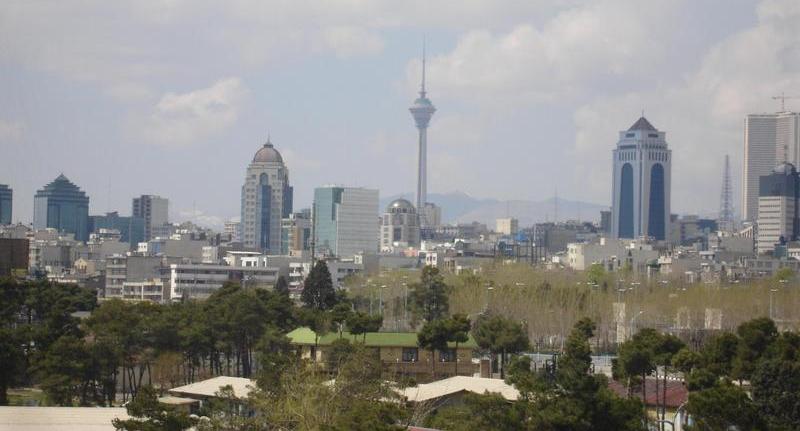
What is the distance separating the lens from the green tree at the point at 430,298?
209 feet

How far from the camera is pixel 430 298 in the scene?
65062mm

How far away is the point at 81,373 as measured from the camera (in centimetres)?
3922

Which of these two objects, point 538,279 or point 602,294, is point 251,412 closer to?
point 602,294

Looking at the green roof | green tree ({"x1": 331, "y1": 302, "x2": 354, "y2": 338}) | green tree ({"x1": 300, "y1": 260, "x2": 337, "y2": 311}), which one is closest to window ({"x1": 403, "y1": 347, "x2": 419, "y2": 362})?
the green roof

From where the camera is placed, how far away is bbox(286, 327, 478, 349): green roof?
159ft

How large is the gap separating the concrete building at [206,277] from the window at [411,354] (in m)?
61.9

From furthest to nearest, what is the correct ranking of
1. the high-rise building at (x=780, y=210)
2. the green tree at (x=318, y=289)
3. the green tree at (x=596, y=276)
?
the high-rise building at (x=780, y=210) < the green tree at (x=596, y=276) < the green tree at (x=318, y=289)

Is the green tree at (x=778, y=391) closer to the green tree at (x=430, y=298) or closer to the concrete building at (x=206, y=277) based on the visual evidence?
the green tree at (x=430, y=298)

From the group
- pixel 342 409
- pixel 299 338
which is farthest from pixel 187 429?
pixel 299 338

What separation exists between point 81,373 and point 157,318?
703cm

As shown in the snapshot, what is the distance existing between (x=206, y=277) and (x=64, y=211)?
196ft

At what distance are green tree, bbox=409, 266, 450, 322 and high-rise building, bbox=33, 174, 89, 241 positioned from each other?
284 feet

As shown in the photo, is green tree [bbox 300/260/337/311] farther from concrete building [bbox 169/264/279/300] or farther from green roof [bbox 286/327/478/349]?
concrete building [bbox 169/264/279/300]

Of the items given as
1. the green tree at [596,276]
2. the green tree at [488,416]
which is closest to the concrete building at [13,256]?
the green tree at [596,276]
